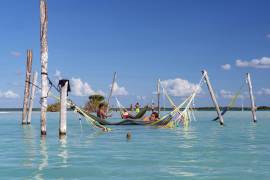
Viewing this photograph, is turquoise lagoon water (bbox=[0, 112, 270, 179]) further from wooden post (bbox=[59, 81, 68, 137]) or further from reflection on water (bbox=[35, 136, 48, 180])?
wooden post (bbox=[59, 81, 68, 137])

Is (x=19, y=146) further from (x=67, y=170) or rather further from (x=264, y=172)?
(x=264, y=172)

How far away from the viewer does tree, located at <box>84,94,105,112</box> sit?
6594cm

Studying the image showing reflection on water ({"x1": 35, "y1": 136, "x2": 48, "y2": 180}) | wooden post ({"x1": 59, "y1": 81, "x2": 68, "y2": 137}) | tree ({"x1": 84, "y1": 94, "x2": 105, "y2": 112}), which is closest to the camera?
reflection on water ({"x1": 35, "y1": 136, "x2": 48, "y2": 180})

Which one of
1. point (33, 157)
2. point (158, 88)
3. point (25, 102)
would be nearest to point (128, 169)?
point (33, 157)

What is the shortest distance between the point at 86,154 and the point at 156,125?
14.4 m

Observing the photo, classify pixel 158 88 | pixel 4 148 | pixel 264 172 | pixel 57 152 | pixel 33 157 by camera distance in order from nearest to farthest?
pixel 264 172
pixel 33 157
pixel 57 152
pixel 4 148
pixel 158 88

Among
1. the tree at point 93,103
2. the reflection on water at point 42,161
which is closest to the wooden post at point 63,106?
the reflection on water at point 42,161

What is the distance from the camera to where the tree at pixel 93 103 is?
65938mm

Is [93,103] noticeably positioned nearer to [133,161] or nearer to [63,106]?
[63,106]

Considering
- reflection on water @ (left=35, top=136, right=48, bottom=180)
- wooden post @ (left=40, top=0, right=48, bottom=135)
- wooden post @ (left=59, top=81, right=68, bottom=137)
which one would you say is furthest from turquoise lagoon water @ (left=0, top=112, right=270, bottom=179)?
wooden post @ (left=40, top=0, right=48, bottom=135)

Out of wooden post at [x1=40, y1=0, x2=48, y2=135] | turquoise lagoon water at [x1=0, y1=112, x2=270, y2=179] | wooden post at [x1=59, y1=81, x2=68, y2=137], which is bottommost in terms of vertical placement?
turquoise lagoon water at [x1=0, y1=112, x2=270, y2=179]

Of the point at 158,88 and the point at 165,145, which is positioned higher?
the point at 158,88

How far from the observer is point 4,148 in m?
14.0

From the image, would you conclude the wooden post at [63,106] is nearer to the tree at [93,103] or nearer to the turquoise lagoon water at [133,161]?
the turquoise lagoon water at [133,161]
